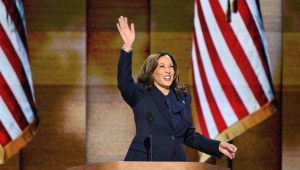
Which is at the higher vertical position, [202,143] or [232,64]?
[232,64]

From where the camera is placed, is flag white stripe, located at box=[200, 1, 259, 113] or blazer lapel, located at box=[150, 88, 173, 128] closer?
blazer lapel, located at box=[150, 88, 173, 128]

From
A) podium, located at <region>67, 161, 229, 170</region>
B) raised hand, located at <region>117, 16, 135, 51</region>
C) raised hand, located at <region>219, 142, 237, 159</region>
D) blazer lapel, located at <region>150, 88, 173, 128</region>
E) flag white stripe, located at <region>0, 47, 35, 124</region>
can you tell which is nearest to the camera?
podium, located at <region>67, 161, 229, 170</region>

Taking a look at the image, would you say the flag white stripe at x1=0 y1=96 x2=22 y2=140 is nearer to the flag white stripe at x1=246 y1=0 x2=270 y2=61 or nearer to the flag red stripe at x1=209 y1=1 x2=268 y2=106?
the flag red stripe at x1=209 y1=1 x2=268 y2=106

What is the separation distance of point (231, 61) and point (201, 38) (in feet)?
0.97

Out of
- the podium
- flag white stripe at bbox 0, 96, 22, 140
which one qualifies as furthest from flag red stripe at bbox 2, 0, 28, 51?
the podium

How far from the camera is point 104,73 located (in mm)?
5992

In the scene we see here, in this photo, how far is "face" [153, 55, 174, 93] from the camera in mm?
3732

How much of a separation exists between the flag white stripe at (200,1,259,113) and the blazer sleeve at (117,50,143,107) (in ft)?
7.68

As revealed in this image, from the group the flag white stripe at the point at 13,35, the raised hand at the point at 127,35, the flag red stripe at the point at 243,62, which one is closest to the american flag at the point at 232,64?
the flag red stripe at the point at 243,62

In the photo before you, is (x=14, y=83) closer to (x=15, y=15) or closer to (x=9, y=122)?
(x=9, y=122)

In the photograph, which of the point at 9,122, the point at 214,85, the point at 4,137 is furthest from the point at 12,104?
the point at 214,85

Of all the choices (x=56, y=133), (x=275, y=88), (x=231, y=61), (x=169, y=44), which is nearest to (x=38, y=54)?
(x=56, y=133)

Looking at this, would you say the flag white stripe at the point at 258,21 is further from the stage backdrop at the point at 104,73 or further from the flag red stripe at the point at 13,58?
the flag red stripe at the point at 13,58

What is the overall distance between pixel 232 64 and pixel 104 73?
100 centimetres
